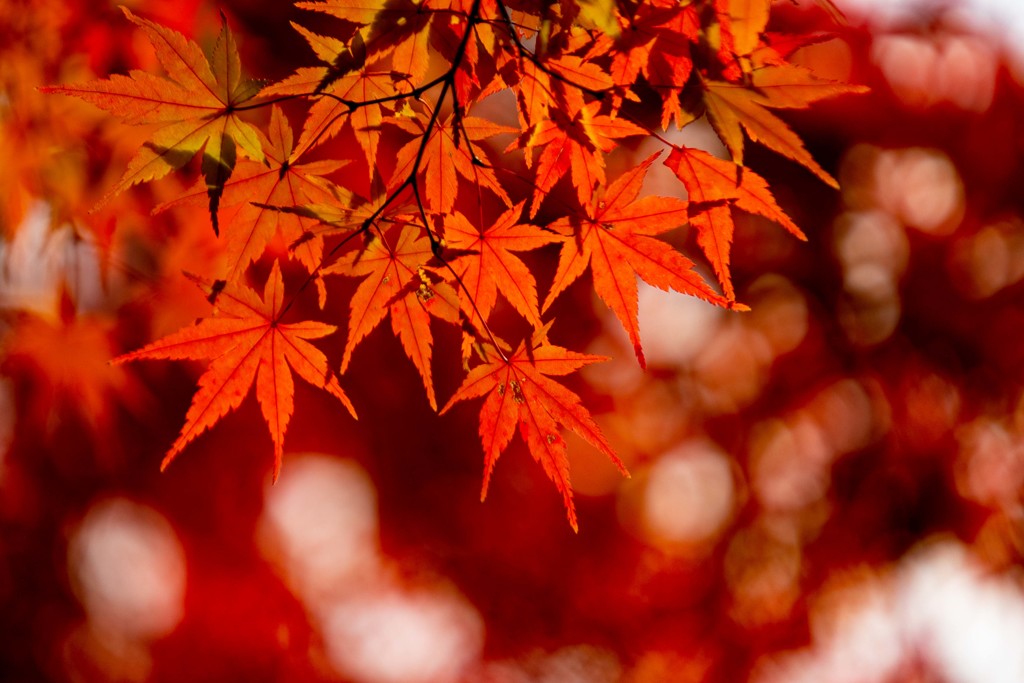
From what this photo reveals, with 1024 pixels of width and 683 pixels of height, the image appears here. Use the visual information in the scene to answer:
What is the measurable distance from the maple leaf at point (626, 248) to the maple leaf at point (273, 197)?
1.42 ft

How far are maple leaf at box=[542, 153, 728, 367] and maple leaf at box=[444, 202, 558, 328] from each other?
0.20 ft

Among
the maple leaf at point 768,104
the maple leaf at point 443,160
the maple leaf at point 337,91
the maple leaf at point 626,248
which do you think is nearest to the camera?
the maple leaf at point 768,104

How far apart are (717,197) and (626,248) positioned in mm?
173

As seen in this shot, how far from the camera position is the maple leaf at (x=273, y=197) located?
1056 millimetres

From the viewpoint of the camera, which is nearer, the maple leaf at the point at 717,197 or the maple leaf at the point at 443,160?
the maple leaf at the point at 717,197

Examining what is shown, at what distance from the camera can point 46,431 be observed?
172 inches

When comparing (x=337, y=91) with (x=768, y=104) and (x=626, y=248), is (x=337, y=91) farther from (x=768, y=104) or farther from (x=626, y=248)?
(x=768, y=104)

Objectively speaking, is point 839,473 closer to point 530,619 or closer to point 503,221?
point 530,619

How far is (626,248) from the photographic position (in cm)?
109

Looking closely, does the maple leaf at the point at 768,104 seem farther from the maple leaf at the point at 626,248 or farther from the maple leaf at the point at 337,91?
the maple leaf at the point at 337,91

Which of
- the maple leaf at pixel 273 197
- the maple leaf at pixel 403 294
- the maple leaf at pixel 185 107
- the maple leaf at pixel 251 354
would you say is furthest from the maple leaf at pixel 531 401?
the maple leaf at pixel 185 107

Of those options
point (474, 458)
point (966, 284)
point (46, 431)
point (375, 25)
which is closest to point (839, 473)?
point (966, 284)

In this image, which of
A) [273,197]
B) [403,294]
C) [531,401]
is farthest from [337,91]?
[531,401]

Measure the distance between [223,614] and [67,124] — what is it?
12.4 feet
